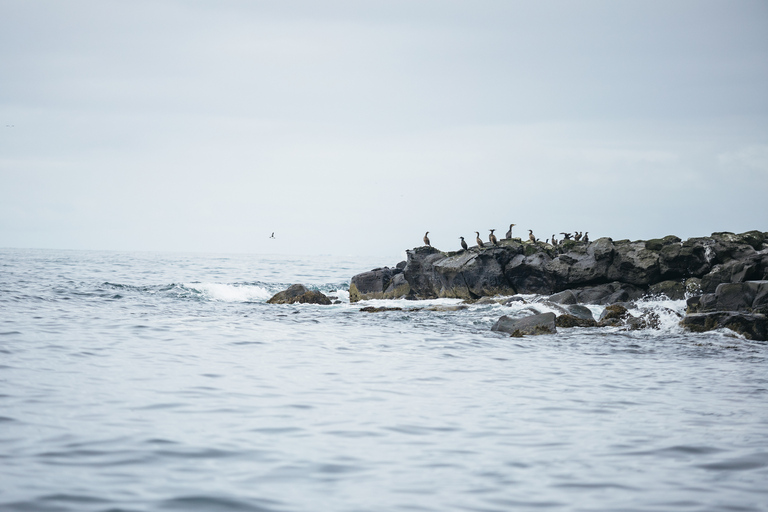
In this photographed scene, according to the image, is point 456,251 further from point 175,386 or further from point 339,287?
point 175,386

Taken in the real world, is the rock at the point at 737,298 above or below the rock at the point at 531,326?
above

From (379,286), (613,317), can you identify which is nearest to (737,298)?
(613,317)

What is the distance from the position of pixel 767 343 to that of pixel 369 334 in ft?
38.3

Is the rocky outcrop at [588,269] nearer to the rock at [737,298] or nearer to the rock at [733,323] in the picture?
the rock at [737,298]

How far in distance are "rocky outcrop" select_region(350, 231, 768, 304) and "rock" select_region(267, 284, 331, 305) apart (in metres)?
4.14

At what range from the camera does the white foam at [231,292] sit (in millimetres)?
34531

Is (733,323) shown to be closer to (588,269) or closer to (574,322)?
(574,322)

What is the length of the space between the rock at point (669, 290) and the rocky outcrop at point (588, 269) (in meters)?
0.04

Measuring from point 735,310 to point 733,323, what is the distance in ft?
9.72

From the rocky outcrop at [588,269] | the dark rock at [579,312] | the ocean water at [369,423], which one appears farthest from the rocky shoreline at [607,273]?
the ocean water at [369,423]

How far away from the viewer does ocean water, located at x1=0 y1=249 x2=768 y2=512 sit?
5.71 metres

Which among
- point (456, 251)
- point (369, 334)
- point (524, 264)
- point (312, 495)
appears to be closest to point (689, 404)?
point (312, 495)

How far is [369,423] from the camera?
8359mm

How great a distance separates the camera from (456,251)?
35688 millimetres
